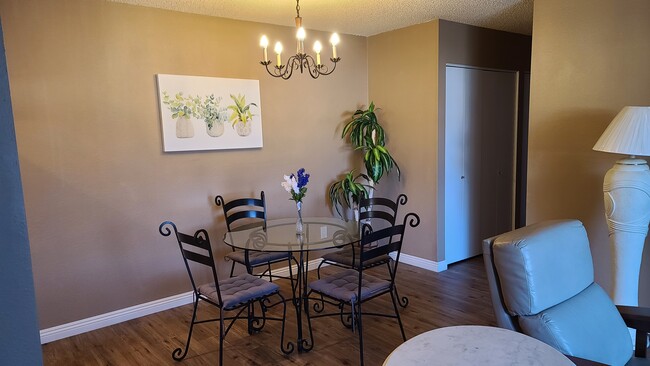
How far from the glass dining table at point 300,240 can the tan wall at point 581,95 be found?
156cm

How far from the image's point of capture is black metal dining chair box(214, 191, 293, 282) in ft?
10.9

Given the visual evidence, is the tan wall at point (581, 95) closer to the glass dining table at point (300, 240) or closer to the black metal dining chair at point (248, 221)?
the glass dining table at point (300, 240)

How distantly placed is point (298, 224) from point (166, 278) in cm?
129

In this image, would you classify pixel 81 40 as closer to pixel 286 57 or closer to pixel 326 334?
pixel 286 57

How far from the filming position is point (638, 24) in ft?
8.84

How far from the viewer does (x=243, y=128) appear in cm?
389

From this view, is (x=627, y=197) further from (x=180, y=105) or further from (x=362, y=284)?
(x=180, y=105)

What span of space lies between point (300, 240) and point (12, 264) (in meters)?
2.19

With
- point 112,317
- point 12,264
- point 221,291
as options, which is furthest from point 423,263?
point 12,264

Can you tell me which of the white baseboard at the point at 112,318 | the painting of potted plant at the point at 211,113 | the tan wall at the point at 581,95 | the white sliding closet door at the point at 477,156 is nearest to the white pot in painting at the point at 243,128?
the painting of potted plant at the point at 211,113

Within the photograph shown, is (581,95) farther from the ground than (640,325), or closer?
farther from the ground

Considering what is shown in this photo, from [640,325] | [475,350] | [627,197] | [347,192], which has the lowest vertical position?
[640,325]

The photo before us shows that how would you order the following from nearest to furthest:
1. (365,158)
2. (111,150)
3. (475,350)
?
(475,350) → (111,150) → (365,158)

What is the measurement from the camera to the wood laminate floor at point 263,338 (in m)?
2.79
